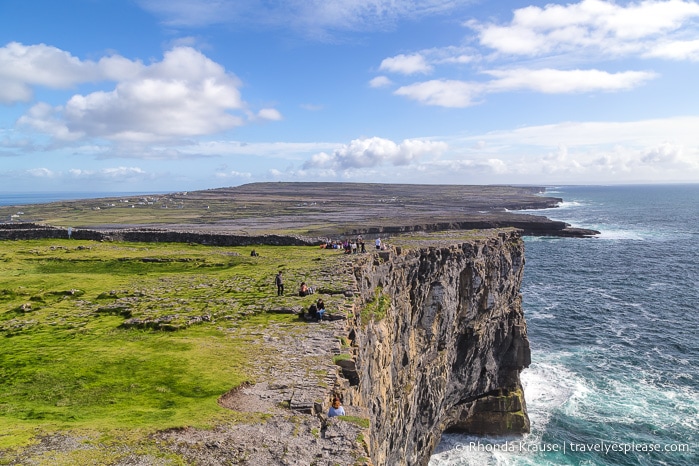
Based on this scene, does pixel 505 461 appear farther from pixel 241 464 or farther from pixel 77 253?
pixel 77 253

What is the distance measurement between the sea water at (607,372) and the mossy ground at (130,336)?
24989mm

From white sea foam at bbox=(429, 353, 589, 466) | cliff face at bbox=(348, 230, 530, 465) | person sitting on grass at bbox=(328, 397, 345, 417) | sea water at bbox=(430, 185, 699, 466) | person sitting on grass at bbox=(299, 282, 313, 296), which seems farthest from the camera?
white sea foam at bbox=(429, 353, 589, 466)

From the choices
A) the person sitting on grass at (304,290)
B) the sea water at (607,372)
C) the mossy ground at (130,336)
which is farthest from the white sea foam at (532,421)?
the person sitting on grass at (304,290)

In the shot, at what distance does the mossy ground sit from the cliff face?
3702 mm

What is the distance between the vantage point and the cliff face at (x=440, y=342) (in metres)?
25.7

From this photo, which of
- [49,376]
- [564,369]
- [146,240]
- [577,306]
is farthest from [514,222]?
[49,376]

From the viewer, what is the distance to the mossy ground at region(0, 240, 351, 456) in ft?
41.4

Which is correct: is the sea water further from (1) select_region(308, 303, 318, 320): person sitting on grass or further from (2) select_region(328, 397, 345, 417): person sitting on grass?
(2) select_region(328, 397, 345, 417): person sitting on grass

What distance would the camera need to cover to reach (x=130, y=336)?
19.0 meters

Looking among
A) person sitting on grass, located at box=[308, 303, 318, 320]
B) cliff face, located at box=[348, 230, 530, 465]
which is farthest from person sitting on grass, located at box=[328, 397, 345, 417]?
person sitting on grass, located at box=[308, 303, 318, 320]

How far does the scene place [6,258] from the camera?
123 ft

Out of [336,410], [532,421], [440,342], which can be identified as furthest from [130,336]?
[532,421]

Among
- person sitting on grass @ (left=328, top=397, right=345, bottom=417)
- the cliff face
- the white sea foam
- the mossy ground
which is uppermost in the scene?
the mossy ground

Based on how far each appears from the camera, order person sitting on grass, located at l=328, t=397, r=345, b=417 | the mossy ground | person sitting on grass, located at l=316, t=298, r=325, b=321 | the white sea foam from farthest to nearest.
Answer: the white sea foam, person sitting on grass, located at l=316, t=298, r=325, b=321, person sitting on grass, located at l=328, t=397, r=345, b=417, the mossy ground
